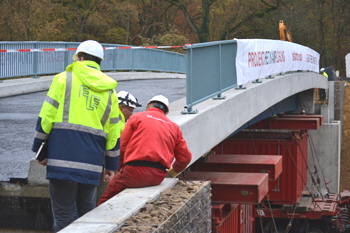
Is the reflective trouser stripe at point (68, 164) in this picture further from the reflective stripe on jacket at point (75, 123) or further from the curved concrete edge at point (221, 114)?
the curved concrete edge at point (221, 114)

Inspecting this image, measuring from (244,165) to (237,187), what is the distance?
219 cm

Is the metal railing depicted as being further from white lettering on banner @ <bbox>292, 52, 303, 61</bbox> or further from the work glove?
white lettering on banner @ <bbox>292, 52, 303, 61</bbox>

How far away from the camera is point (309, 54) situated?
2312cm

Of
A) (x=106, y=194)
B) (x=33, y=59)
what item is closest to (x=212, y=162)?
(x=33, y=59)

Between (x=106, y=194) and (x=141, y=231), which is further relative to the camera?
(x=106, y=194)

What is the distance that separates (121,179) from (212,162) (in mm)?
8260

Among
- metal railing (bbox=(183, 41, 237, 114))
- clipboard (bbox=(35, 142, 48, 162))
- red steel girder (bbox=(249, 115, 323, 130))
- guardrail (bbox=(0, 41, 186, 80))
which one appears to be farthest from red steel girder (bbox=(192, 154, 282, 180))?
red steel girder (bbox=(249, 115, 323, 130))

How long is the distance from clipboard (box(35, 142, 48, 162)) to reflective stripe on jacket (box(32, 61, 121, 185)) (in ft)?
0.13

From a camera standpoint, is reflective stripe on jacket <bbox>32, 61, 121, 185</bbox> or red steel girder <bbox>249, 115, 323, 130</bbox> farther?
red steel girder <bbox>249, 115, 323, 130</bbox>

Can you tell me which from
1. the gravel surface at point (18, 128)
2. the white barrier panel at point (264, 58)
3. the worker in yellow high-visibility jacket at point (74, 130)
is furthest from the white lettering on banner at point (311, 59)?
the worker in yellow high-visibility jacket at point (74, 130)

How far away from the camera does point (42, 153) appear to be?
502 centimetres

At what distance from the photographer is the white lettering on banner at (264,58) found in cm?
1257

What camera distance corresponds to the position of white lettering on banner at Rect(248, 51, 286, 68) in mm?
12569

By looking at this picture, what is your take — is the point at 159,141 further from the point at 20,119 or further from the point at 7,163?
the point at 20,119
